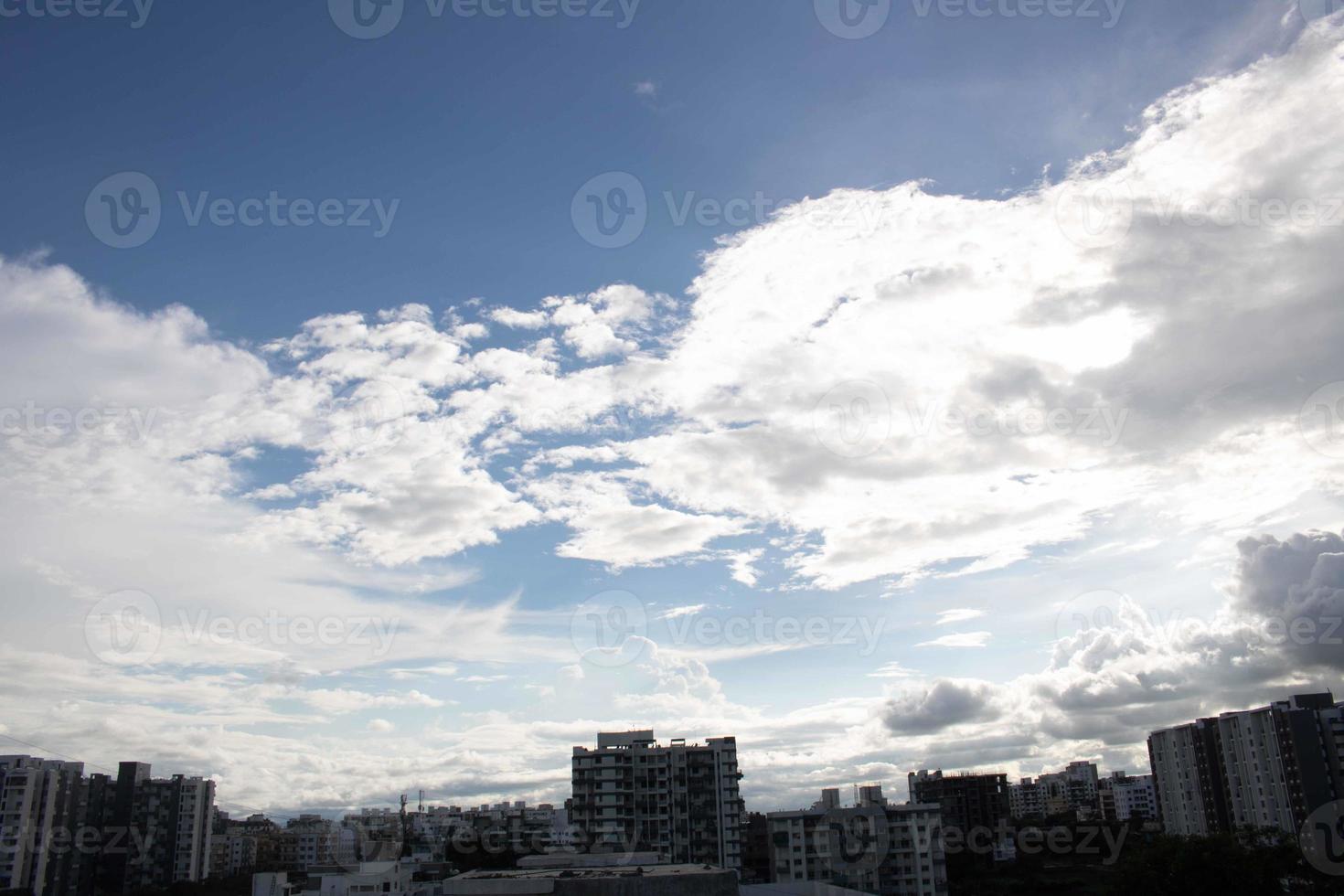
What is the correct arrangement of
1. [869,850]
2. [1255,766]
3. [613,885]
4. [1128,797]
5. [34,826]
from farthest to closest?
[1128,797] → [1255,766] → [34,826] → [869,850] → [613,885]

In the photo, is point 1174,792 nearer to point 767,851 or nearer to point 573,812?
point 767,851

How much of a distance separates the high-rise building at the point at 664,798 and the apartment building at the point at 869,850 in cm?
468

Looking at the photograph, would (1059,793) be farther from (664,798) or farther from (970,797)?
(664,798)

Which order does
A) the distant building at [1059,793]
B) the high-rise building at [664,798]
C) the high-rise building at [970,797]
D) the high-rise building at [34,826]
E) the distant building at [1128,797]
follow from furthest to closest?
the distant building at [1059,793] → the distant building at [1128,797] → the high-rise building at [970,797] → the high-rise building at [34,826] → the high-rise building at [664,798]

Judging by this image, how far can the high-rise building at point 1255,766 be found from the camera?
72125 mm

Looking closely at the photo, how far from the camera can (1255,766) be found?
7825cm

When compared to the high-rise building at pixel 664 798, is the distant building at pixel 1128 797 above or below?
below

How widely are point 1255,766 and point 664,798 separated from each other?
52.3 meters

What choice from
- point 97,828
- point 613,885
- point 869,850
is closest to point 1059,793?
point 869,850

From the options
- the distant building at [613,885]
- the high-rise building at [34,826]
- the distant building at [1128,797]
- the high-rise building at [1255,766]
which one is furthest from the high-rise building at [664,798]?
the distant building at [1128,797]

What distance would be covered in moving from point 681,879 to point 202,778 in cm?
8950

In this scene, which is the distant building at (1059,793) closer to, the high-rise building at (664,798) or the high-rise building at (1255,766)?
the high-rise building at (1255,766)

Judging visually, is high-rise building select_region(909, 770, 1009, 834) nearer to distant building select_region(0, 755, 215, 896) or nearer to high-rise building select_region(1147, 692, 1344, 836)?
high-rise building select_region(1147, 692, 1344, 836)

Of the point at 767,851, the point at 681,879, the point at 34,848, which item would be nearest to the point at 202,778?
the point at 34,848
